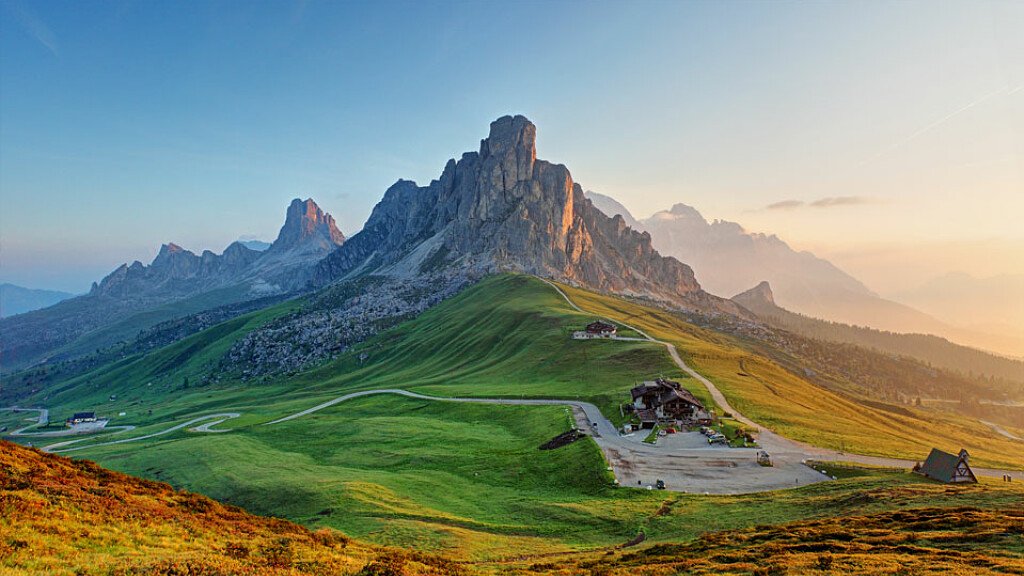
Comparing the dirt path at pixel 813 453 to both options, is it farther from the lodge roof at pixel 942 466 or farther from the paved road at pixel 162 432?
the paved road at pixel 162 432

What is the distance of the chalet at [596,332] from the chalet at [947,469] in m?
101

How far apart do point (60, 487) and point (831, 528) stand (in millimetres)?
52042

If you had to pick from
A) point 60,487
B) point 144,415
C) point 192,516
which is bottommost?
point 144,415

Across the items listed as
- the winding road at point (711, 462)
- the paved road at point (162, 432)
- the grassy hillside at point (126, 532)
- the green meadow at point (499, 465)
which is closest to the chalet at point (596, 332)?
the green meadow at point (499, 465)

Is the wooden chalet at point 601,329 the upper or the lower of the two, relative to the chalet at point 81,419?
upper

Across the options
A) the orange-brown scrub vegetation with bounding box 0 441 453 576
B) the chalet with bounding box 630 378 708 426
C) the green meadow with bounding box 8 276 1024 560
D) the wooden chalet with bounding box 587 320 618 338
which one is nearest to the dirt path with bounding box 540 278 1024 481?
the green meadow with bounding box 8 276 1024 560

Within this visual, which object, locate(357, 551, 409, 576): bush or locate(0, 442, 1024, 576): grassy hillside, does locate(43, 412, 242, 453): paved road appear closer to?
locate(0, 442, 1024, 576): grassy hillside

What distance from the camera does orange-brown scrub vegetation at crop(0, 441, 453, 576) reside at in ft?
71.3

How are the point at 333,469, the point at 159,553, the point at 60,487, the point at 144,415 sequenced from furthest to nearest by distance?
the point at 144,415, the point at 333,469, the point at 60,487, the point at 159,553

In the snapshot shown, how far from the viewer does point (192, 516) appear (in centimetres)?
3195

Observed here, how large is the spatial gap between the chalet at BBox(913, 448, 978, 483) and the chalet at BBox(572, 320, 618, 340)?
330 ft

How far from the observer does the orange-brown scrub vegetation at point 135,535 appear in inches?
855

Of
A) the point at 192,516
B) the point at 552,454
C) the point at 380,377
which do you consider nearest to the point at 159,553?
the point at 192,516

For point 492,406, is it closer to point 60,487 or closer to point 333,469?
point 333,469
